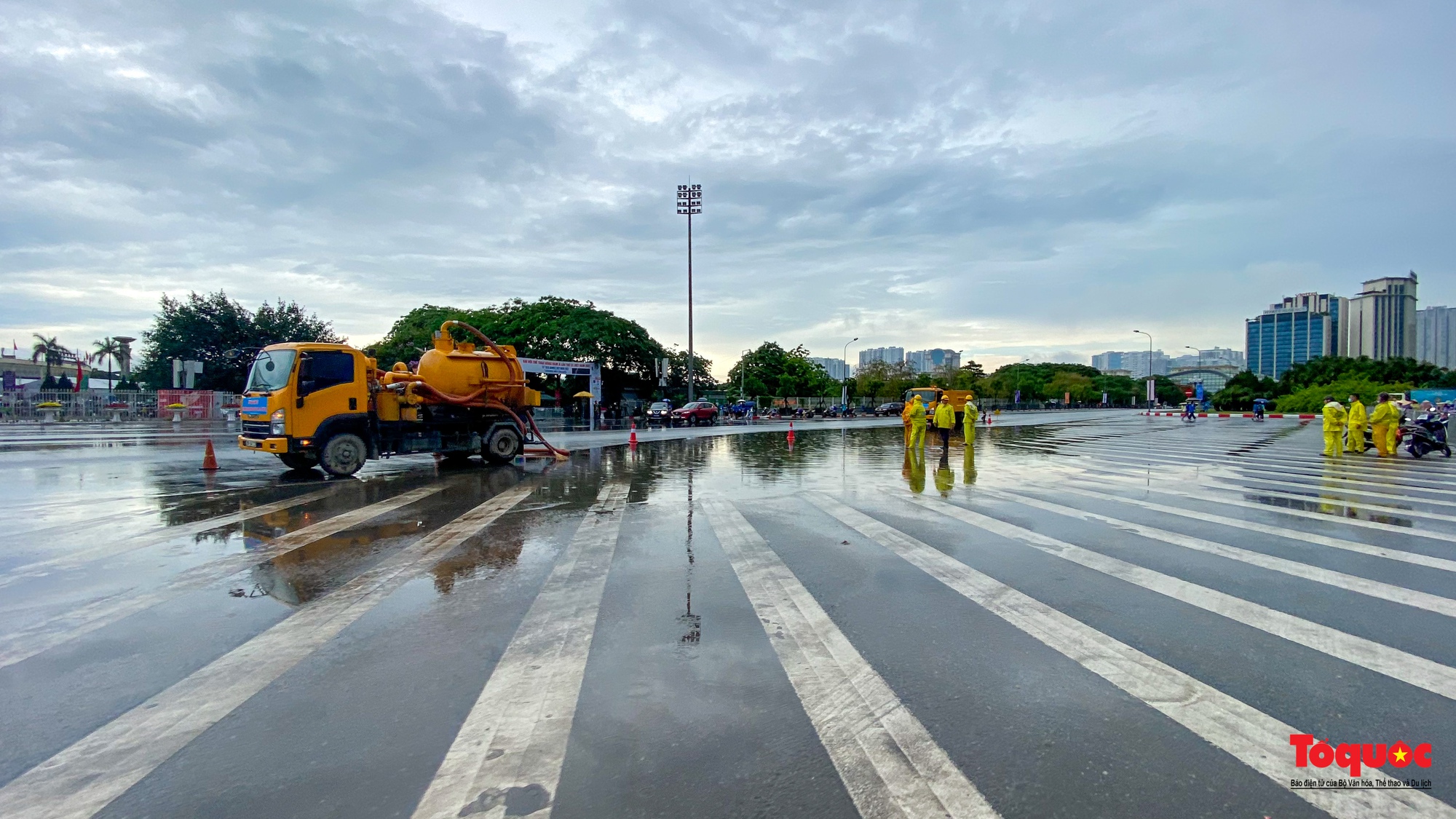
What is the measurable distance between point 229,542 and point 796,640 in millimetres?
6416

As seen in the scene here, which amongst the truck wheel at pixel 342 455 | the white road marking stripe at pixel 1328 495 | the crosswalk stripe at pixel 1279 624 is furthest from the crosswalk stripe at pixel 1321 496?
the truck wheel at pixel 342 455

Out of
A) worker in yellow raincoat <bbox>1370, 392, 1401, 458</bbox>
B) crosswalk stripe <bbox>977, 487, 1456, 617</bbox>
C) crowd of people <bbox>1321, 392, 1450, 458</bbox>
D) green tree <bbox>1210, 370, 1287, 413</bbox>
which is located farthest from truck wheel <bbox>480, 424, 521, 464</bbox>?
green tree <bbox>1210, 370, 1287, 413</bbox>

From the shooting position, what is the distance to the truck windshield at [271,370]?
1297 centimetres

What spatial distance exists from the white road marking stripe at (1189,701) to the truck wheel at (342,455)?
11.6m

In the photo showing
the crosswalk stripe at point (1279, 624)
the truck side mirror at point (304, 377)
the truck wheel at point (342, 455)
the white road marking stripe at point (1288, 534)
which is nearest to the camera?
the crosswalk stripe at point (1279, 624)

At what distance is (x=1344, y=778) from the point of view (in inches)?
116

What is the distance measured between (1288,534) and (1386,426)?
14.7 m

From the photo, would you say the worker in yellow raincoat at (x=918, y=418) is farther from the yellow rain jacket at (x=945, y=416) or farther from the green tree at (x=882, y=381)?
the green tree at (x=882, y=381)

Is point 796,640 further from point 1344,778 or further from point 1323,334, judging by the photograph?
point 1323,334

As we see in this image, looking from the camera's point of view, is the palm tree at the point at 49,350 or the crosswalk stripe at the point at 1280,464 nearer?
the crosswalk stripe at the point at 1280,464

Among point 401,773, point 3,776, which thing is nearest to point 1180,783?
point 401,773

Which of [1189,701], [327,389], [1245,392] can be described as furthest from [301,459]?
[1245,392]

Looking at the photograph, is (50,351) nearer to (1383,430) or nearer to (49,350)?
(49,350)

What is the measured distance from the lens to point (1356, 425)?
62.2ft
